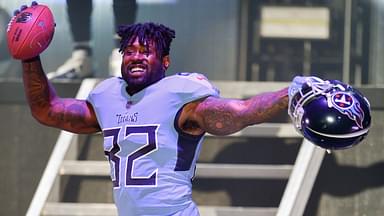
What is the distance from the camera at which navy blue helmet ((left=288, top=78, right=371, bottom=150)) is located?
2090 millimetres

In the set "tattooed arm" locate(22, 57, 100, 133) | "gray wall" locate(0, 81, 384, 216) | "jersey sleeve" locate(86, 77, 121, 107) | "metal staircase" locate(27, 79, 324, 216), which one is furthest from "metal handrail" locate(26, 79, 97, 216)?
"jersey sleeve" locate(86, 77, 121, 107)

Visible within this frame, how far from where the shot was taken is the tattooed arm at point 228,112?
7.45ft

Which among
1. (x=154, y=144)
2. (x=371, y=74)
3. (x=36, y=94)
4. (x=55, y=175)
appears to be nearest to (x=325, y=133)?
(x=154, y=144)

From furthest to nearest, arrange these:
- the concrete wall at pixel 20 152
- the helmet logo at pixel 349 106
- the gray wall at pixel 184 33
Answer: the gray wall at pixel 184 33, the concrete wall at pixel 20 152, the helmet logo at pixel 349 106

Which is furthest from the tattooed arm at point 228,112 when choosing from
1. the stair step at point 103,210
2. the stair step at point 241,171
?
the stair step at point 241,171

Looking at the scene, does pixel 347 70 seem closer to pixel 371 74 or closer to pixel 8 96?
pixel 371 74

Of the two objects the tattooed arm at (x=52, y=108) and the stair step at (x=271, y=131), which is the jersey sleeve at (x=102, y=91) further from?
the stair step at (x=271, y=131)

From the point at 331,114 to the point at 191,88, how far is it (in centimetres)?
53

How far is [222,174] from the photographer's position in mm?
3674

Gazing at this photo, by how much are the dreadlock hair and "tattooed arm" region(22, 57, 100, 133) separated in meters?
0.27

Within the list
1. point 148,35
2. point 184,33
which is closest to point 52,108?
point 148,35

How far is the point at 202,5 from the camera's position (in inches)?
176

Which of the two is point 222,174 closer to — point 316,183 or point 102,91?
point 316,183

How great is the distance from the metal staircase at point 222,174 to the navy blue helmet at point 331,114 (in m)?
1.35
